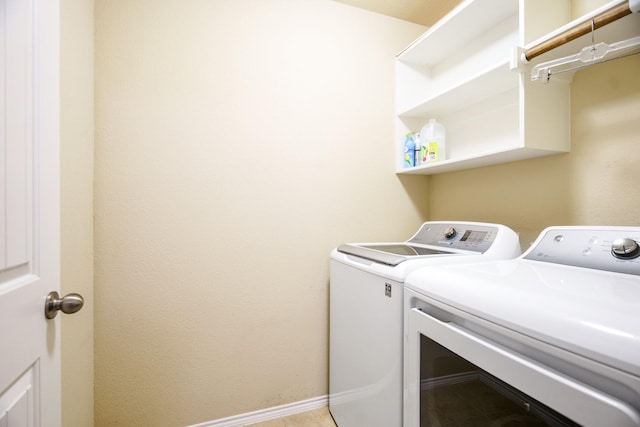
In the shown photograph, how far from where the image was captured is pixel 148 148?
1404 millimetres

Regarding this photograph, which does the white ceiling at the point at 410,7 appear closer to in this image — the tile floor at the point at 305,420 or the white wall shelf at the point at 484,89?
the white wall shelf at the point at 484,89

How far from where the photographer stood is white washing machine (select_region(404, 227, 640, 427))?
0.48 metres

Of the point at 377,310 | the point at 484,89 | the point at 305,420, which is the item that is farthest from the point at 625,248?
the point at 305,420

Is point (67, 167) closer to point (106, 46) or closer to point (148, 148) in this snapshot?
point (148, 148)

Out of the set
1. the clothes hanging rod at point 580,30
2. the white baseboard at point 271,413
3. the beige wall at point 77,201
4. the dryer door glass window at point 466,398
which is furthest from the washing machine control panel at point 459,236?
the beige wall at point 77,201

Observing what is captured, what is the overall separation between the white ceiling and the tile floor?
8.28 ft

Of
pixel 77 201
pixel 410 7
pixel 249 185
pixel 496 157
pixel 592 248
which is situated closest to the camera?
pixel 592 248

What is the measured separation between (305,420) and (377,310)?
97cm

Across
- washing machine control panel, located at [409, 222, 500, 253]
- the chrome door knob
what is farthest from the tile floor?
the chrome door knob

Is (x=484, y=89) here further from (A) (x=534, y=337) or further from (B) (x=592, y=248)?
(A) (x=534, y=337)

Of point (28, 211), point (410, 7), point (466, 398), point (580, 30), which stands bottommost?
point (466, 398)

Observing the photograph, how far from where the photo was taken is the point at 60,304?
2.16 feet

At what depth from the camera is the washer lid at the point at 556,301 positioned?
471 millimetres

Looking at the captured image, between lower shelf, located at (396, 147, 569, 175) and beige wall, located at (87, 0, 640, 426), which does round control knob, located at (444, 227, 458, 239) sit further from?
lower shelf, located at (396, 147, 569, 175)
